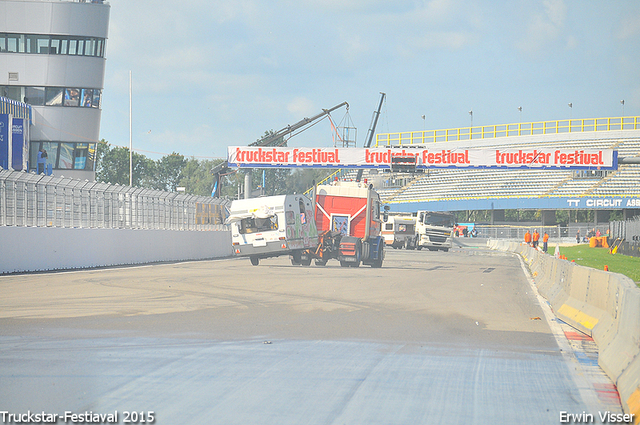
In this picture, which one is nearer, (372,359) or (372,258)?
(372,359)

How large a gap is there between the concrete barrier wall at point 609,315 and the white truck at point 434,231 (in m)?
43.9

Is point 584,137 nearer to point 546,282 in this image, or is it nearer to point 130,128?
point 130,128

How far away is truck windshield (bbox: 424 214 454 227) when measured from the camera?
194 feet

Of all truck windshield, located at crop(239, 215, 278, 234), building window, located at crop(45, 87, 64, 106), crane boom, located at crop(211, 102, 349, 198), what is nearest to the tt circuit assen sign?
crane boom, located at crop(211, 102, 349, 198)

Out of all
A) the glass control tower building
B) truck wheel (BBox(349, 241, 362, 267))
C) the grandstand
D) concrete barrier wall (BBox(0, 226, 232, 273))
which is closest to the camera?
concrete barrier wall (BBox(0, 226, 232, 273))

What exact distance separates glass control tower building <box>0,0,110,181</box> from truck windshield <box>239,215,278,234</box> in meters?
26.0

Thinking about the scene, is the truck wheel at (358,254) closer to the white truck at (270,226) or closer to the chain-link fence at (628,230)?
the white truck at (270,226)

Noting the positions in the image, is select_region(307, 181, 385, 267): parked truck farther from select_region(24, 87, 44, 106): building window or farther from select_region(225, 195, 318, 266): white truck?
select_region(24, 87, 44, 106): building window

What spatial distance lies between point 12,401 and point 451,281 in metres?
16.5

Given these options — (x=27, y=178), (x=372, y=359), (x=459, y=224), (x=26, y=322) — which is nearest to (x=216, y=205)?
(x=27, y=178)

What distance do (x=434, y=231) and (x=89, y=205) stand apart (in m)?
37.4

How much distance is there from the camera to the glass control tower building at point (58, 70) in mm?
47625

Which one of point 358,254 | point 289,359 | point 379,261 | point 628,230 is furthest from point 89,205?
point 628,230

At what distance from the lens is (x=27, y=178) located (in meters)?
22.1
